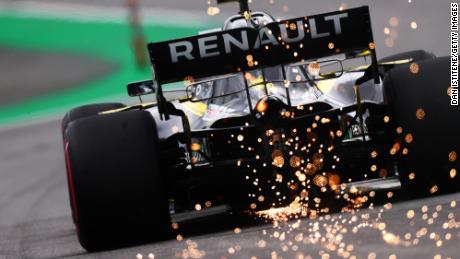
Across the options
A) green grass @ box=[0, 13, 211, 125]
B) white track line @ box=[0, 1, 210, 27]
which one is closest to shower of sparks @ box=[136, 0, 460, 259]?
green grass @ box=[0, 13, 211, 125]

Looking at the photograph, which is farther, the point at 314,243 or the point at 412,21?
the point at 412,21

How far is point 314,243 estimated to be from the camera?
6117 millimetres

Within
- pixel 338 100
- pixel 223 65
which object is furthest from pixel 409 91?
pixel 223 65

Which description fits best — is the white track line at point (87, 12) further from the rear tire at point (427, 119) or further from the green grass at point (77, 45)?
the rear tire at point (427, 119)

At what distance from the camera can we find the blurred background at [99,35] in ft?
77.3

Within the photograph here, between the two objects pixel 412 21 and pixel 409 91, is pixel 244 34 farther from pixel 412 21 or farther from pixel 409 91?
pixel 412 21

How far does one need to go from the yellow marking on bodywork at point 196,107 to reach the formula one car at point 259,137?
0.12 ft

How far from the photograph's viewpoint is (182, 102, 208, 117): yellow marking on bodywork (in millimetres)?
8216

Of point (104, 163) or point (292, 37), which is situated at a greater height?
point (292, 37)

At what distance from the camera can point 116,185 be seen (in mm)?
7242

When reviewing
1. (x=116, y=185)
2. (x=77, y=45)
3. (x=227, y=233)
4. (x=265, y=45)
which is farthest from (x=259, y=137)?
(x=77, y=45)

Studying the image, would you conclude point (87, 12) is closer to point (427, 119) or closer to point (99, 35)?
point (99, 35)

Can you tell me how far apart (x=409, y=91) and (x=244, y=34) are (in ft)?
3.71

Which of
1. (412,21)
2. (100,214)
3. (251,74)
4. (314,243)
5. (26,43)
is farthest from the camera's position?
(26,43)
